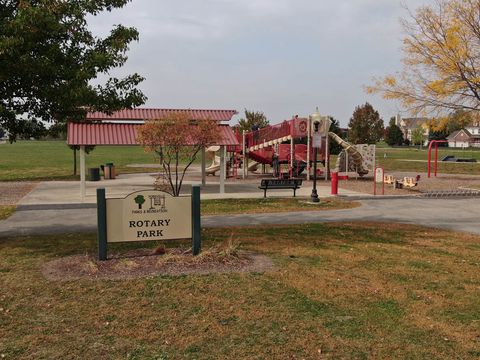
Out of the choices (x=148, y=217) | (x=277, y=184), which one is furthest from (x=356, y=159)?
(x=148, y=217)

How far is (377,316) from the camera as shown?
555cm

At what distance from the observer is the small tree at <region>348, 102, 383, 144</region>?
59.1 meters

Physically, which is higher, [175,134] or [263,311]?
[175,134]

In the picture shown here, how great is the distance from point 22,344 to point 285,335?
265 cm

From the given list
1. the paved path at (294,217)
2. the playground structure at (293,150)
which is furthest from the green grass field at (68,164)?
the paved path at (294,217)

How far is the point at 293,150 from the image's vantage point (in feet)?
89.4

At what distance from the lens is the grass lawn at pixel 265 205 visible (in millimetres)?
14364

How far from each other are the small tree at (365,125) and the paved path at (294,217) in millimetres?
43455

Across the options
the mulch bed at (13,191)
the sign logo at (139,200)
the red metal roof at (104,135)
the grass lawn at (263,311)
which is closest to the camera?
the grass lawn at (263,311)

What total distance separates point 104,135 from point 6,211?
19.1 ft

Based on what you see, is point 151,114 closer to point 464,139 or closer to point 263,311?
point 263,311

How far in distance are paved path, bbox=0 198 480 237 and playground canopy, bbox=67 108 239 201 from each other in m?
3.68

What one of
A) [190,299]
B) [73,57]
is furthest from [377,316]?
[73,57]

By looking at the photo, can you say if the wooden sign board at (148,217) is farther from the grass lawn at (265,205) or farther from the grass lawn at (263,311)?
the grass lawn at (265,205)
